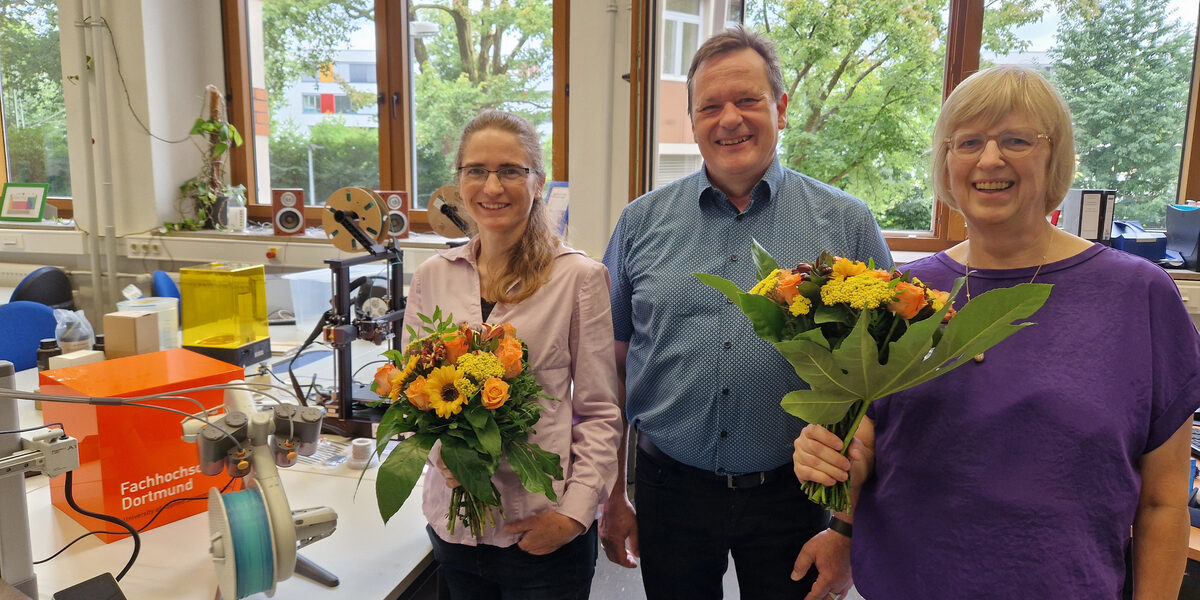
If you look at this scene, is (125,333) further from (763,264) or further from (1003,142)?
(1003,142)

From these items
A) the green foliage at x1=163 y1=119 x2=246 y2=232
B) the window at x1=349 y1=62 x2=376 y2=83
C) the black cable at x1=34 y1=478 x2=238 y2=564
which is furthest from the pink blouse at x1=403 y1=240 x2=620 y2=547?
the green foliage at x1=163 y1=119 x2=246 y2=232

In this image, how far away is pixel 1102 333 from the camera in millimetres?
1070

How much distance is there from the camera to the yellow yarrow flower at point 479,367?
3.72 feet

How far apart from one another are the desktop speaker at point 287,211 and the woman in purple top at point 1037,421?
3752 millimetres

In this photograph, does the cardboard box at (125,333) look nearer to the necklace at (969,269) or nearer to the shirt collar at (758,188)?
the shirt collar at (758,188)

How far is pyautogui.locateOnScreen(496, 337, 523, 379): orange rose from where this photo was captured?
3.84 ft

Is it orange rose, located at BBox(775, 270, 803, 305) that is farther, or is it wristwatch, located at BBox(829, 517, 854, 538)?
wristwatch, located at BBox(829, 517, 854, 538)

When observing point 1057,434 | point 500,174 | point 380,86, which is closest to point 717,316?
point 500,174

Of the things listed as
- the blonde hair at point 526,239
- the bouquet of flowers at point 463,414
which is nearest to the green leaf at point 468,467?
the bouquet of flowers at point 463,414

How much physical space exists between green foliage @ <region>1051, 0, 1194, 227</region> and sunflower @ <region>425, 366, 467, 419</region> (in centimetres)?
352

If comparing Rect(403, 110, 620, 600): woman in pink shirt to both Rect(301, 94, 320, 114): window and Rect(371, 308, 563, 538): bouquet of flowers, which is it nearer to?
Rect(371, 308, 563, 538): bouquet of flowers

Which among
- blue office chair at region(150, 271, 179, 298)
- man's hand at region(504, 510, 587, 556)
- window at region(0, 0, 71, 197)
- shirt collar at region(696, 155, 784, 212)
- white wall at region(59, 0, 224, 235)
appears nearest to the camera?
man's hand at region(504, 510, 587, 556)

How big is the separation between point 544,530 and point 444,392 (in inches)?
13.0

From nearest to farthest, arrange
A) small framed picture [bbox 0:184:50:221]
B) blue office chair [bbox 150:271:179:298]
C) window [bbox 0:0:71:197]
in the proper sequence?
1. blue office chair [bbox 150:271:179:298]
2. small framed picture [bbox 0:184:50:221]
3. window [bbox 0:0:71:197]
